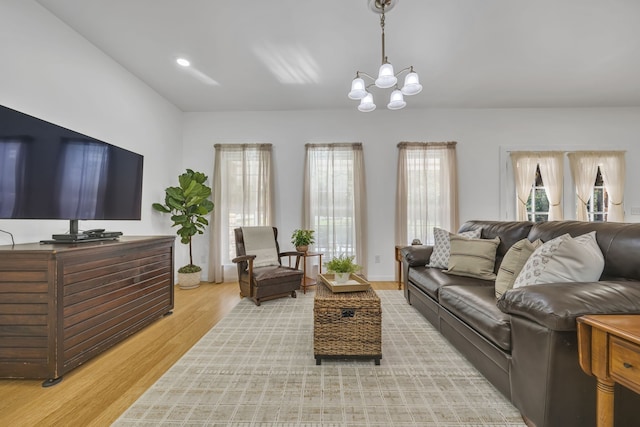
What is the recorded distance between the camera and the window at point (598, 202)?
426cm

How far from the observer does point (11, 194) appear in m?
1.80

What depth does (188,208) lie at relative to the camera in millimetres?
3898

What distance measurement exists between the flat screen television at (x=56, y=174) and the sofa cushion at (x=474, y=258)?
134 inches

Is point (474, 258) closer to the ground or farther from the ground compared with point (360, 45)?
closer to the ground

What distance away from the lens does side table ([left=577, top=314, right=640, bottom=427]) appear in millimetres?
868

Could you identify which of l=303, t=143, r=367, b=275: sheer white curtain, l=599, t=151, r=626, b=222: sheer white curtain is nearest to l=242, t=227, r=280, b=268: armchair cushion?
l=303, t=143, r=367, b=275: sheer white curtain

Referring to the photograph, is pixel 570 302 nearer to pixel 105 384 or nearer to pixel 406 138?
pixel 105 384

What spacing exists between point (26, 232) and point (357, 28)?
3.38 meters

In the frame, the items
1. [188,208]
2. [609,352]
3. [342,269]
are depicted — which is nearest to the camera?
[609,352]

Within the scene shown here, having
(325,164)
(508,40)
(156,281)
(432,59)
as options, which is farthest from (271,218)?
(508,40)

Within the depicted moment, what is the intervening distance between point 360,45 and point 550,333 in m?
2.85

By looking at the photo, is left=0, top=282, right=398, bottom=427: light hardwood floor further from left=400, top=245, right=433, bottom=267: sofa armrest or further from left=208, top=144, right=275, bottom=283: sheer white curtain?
left=400, top=245, right=433, bottom=267: sofa armrest

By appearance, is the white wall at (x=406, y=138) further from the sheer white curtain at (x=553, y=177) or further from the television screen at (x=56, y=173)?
the television screen at (x=56, y=173)

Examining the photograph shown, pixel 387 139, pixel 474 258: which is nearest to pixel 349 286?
pixel 474 258
